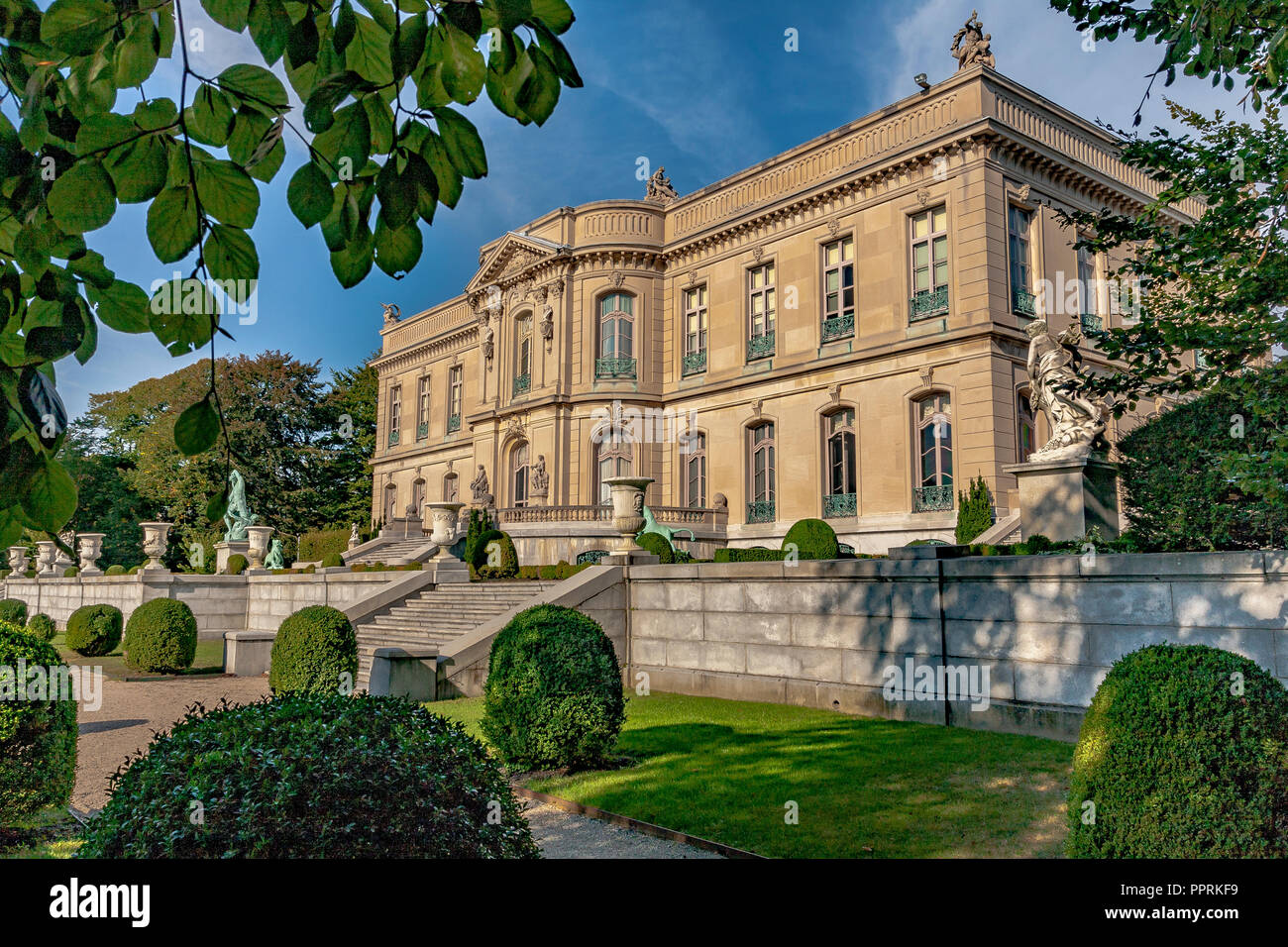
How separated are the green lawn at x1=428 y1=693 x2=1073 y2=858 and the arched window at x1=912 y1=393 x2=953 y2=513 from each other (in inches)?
551

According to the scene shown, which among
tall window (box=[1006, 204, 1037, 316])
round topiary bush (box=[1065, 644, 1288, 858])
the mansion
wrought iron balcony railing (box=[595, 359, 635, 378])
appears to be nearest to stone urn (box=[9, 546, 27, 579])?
the mansion

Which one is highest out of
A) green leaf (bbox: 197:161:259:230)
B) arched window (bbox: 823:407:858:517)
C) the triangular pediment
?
the triangular pediment

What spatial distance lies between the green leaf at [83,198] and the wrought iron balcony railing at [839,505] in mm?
24974

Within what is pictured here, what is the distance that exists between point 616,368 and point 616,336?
1281 millimetres

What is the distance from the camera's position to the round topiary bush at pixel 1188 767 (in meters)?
4.20

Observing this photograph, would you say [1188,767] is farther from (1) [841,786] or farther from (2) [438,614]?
(2) [438,614]

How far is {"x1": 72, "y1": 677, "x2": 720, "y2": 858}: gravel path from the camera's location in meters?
6.32

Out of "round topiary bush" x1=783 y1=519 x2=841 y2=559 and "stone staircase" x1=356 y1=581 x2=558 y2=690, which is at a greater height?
"round topiary bush" x1=783 y1=519 x2=841 y2=559

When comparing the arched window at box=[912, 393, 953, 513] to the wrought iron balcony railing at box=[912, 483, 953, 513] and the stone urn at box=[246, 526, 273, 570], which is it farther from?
the stone urn at box=[246, 526, 273, 570]
